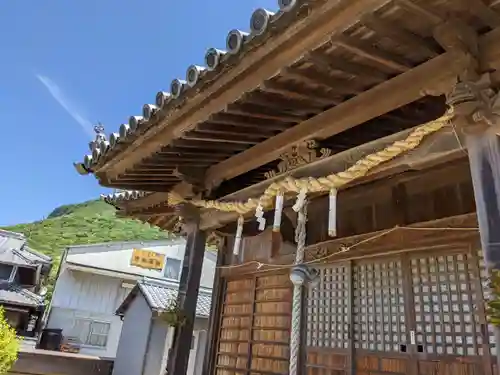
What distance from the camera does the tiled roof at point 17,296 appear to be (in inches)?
873

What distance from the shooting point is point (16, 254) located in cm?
2602

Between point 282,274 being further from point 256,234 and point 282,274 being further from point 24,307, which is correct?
point 24,307

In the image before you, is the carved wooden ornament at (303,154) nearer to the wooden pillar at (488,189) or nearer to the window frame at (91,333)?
the wooden pillar at (488,189)

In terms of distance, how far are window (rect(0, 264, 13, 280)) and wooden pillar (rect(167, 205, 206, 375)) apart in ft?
81.1

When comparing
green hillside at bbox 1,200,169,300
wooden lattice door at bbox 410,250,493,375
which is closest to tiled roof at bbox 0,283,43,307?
green hillside at bbox 1,200,169,300

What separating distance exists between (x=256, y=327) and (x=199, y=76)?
4.19 meters

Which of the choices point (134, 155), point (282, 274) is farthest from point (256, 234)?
point (134, 155)

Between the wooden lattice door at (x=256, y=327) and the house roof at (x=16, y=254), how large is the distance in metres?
23.7

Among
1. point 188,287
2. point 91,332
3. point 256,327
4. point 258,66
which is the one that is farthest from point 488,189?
point 91,332

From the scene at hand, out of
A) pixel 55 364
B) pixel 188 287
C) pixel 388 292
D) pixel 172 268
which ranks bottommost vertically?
pixel 55 364

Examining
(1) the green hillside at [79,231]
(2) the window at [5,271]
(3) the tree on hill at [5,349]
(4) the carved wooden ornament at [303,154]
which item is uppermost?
(1) the green hillside at [79,231]

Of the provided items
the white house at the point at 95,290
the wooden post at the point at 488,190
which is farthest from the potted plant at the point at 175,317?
the white house at the point at 95,290

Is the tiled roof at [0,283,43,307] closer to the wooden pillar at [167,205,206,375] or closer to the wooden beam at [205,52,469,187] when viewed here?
the wooden pillar at [167,205,206,375]

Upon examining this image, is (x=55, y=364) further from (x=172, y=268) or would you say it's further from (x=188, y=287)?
(x=172, y=268)
